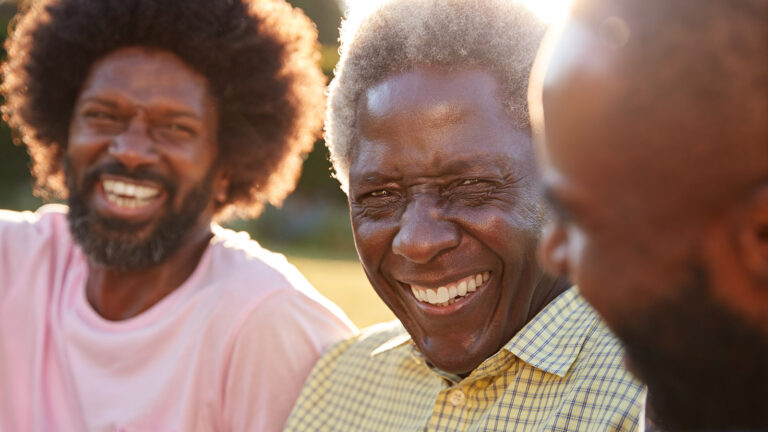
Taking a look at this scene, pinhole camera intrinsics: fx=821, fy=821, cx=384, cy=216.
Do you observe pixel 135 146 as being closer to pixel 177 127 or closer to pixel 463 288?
pixel 177 127

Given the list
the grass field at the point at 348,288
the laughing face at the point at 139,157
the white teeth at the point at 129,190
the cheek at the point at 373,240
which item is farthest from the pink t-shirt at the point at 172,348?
the grass field at the point at 348,288

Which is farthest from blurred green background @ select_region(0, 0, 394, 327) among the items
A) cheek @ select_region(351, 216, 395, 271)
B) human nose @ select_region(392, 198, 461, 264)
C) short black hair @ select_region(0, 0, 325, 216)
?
human nose @ select_region(392, 198, 461, 264)

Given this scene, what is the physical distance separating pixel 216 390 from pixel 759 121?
245cm

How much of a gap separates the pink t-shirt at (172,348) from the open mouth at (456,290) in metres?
0.89

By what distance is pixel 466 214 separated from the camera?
2.25 metres

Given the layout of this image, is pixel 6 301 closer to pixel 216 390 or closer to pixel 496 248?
pixel 216 390

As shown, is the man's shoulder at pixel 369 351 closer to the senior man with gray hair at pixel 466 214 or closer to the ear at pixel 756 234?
the senior man with gray hair at pixel 466 214

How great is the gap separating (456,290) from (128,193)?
168cm

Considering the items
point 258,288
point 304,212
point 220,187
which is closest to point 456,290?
point 258,288

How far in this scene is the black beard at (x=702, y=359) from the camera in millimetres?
1024

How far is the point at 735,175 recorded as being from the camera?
973 millimetres

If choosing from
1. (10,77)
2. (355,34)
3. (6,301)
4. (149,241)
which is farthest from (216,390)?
(10,77)

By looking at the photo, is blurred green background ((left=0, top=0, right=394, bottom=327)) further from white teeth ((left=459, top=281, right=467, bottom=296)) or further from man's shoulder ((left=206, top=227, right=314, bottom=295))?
white teeth ((left=459, top=281, right=467, bottom=296))

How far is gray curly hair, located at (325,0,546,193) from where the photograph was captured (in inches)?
90.3
